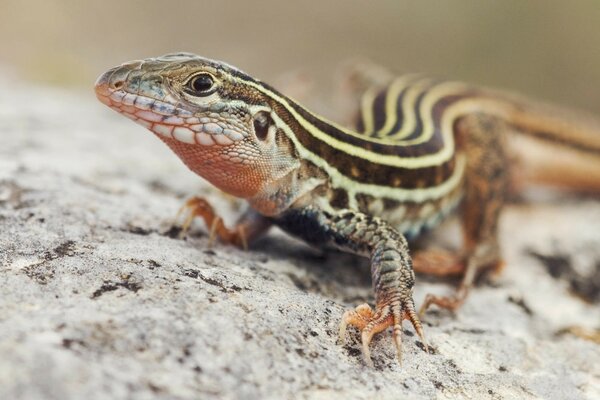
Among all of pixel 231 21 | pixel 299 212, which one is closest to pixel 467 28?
pixel 231 21

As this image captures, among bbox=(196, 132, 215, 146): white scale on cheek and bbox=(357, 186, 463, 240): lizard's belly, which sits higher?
bbox=(357, 186, 463, 240): lizard's belly

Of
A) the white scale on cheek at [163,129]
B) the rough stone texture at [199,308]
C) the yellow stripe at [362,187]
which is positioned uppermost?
the yellow stripe at [362,187]

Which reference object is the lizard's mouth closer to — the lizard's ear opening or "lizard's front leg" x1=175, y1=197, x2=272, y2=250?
the lizard's ear opening

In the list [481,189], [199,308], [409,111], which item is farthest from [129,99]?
[481,189]

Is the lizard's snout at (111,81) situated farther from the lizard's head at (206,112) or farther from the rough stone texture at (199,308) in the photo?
the rough stone texture at (199,308)

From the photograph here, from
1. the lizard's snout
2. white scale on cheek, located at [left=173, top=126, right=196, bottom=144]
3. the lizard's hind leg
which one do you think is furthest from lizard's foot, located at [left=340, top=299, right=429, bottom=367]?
the lizard's snout

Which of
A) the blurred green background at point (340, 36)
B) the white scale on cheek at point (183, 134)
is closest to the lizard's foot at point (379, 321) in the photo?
the white scale on cheek at point (183, 134)
